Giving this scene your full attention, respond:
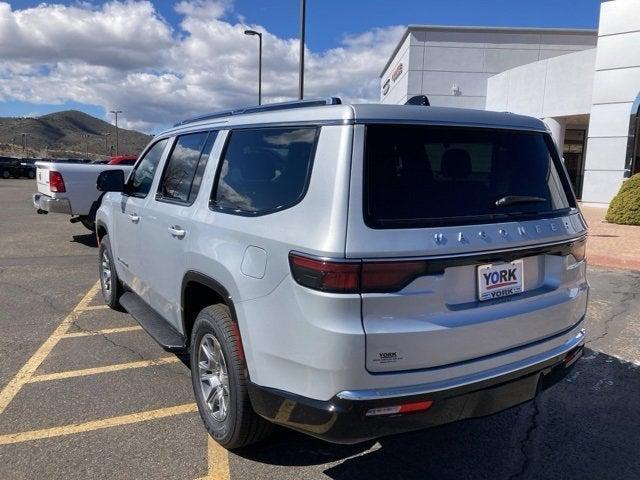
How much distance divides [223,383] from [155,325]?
1.21 meters

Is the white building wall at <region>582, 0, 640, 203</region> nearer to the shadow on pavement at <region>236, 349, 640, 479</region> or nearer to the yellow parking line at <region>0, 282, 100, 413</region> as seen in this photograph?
the shadow on pavement at <region>236, 349, 640, 479</region>

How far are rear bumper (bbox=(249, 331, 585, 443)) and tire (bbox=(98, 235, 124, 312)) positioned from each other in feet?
10.8

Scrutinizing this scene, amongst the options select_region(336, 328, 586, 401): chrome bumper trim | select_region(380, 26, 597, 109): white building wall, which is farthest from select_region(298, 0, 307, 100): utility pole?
select_region(380, 26, 597, 109): white building wall

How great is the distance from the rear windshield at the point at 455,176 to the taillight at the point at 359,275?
0.18 meters

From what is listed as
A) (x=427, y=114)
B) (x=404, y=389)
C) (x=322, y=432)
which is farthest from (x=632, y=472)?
(x=427, y=114)

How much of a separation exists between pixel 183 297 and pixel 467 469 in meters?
1.96

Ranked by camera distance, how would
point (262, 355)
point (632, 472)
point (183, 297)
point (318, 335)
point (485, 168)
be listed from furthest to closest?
point (183, 297)
point (632, 472)
point (485, 168)
point (262, 355)
point (318, 335)

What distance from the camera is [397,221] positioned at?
91.7 inches

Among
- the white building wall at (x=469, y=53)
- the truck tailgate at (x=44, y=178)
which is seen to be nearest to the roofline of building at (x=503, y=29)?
the white building wall at (x=469, y=53)

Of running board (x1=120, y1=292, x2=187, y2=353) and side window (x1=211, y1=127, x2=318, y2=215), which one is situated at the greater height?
side window (x1=211, y1=127, x2=318, y2=215)

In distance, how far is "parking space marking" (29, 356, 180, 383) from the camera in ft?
13.3

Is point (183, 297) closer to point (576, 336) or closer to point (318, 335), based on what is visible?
point (318, 335)

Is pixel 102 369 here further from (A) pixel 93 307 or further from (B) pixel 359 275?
(B) pixel 359 275

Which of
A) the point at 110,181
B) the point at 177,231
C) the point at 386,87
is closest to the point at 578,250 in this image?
the point at 177,231
